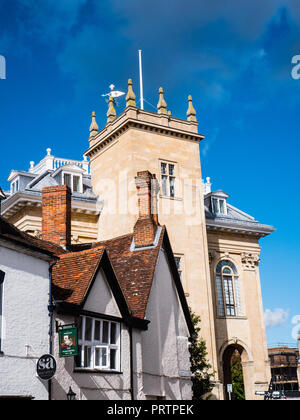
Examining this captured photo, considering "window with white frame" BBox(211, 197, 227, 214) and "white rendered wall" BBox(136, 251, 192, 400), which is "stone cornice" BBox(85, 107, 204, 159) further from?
"white rendered wall" BBox(136, 251, 192, 400)

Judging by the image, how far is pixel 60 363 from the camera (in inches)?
566

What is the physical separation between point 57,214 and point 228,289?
2318 centimetres

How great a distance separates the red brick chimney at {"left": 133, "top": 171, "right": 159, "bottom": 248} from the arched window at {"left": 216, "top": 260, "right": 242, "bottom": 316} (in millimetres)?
19604

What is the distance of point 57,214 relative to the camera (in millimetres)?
21172

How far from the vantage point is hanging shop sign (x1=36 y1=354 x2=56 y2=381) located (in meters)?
13.3

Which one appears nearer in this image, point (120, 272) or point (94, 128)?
point (120, 272)

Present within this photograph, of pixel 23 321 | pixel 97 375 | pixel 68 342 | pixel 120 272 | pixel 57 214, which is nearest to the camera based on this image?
pixel 23 321

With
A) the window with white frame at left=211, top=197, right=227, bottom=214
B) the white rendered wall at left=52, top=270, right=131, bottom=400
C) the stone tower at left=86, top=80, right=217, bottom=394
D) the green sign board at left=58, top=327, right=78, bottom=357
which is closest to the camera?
the green sign board at left=58, top=327, right=78, bottom=357

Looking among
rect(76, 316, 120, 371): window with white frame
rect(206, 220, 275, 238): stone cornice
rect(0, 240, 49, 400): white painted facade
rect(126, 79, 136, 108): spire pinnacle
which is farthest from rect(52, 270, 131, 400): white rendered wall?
rect(206, 220, 275, 238): stone cornice

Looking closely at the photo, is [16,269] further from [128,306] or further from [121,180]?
[121,180]

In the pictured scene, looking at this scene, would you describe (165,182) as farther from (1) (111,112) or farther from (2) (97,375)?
(2) (97,375)

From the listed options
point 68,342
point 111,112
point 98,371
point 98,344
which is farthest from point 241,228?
point 68,342
